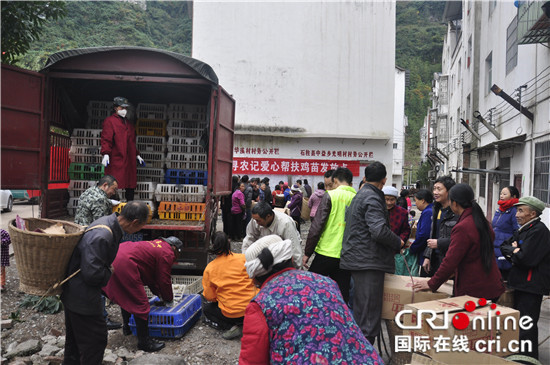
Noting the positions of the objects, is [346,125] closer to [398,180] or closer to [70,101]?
[70,101]

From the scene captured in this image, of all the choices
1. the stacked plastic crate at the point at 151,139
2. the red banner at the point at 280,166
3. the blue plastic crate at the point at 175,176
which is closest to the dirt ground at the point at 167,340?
the blue plastic crate at the point at 175,176

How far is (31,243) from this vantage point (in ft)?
10.2

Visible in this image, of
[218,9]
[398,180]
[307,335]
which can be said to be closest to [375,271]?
[307,335]

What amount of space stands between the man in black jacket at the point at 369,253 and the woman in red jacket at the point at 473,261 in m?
0.42

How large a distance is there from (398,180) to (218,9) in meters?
26.8

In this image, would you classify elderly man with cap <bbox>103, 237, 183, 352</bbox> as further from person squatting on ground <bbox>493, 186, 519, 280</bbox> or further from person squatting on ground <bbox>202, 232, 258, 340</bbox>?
person squatting on ground <bbox>493, 186, 519, 280</bbox>

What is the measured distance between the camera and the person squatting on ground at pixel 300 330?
1.88 meters

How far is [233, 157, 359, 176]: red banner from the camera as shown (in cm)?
1795

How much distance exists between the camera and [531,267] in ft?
12.3

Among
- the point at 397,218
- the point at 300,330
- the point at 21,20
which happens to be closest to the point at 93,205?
the point at 21,20

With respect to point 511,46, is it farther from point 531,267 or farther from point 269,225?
point 269,225

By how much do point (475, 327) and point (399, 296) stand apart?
2.63ft

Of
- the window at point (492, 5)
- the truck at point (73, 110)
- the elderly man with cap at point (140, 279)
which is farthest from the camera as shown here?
the window at point (492, 5)

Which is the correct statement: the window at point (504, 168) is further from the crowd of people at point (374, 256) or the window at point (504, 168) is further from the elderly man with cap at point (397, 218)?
the elderly man with cap at point (397, 218)
